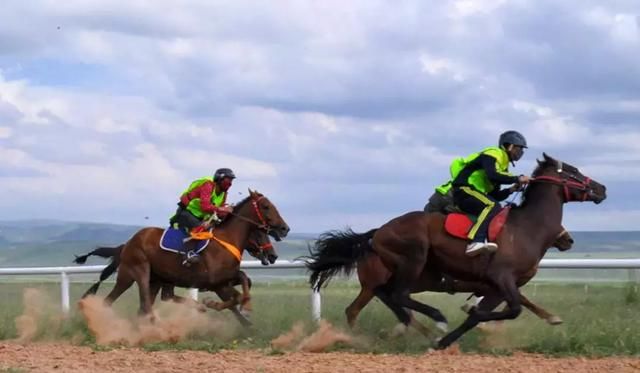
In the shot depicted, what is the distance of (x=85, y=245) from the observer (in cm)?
2536

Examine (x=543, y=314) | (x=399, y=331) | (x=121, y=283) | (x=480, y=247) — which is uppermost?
(x=480, y=247)

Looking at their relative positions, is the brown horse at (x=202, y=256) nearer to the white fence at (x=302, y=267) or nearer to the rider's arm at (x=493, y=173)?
the white fence at (x=302, y=267)

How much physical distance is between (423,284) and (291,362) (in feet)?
8.57

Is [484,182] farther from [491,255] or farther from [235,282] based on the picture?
[235,282]

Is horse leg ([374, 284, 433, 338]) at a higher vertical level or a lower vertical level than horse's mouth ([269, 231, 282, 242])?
lower

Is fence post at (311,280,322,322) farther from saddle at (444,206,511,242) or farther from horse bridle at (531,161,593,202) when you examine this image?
horse bridle at (531,161,593,202)

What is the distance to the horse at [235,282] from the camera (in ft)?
44.8

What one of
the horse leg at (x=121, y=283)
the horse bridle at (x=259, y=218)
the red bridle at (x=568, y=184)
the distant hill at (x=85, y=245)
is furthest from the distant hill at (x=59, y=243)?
the red bridle at (x=568, y=184)

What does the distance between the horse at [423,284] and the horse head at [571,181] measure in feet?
1.34

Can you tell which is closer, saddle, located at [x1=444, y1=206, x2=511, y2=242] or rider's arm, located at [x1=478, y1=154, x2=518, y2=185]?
saddle, located at [x1=444, y1=206, x2=511, y2=242]

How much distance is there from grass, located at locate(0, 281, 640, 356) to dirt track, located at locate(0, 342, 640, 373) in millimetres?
453

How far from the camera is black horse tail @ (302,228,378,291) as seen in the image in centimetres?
1286

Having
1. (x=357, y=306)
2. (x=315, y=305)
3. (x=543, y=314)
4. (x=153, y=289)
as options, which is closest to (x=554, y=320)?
(x=543, y=314)

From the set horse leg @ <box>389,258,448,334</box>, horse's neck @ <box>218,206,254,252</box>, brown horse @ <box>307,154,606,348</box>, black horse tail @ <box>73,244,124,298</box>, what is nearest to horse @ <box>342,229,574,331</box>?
brown horse @ <box>307,154,606,348</box>
